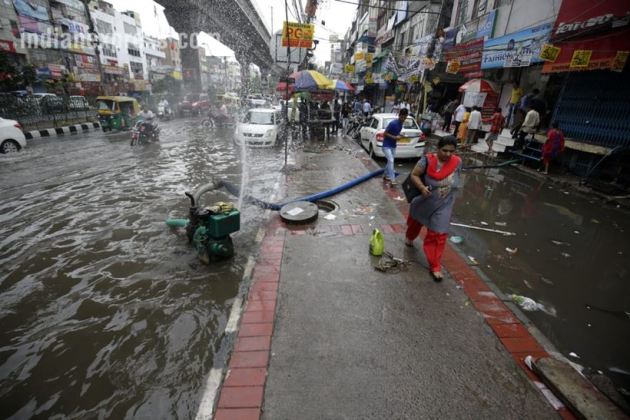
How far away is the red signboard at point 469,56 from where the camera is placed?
45.4ft

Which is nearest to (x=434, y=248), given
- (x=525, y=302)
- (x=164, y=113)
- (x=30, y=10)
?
(x=525, y=302)

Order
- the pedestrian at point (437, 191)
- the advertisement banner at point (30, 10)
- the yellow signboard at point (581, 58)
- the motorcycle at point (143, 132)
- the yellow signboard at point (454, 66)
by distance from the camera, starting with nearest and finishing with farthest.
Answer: the pedestrian at point (437, 191)
the yellow signboard at point (581, 58)
the motorcycle at point (143, 132)
the yellow signboard at point (454, 66)
the advertisement banner at point (30, 10)

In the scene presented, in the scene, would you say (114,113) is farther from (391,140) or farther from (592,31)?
(592,31)

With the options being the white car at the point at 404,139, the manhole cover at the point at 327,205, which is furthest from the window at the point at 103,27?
the manhole cover at the point at 327,205

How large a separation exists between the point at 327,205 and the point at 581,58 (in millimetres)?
7605

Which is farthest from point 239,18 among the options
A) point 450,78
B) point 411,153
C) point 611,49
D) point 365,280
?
point 365,280

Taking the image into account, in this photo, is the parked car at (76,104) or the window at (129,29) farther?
the window at (129,29)

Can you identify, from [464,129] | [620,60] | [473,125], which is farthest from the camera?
[464,129]

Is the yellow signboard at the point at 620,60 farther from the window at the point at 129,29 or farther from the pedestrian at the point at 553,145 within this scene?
the window at the point at 129,29

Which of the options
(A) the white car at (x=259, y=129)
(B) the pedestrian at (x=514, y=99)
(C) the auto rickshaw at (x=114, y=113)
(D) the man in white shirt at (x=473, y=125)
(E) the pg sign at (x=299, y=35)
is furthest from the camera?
(C) the auto rickshaw at (x=114, y=113)

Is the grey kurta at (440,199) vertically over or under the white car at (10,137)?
over

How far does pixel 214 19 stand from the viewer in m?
29.1

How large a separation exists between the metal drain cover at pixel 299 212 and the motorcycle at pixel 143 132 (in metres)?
10.7

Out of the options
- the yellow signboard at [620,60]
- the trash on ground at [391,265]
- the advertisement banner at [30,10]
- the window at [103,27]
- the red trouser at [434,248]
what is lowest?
the trash on ground at [391,265]
